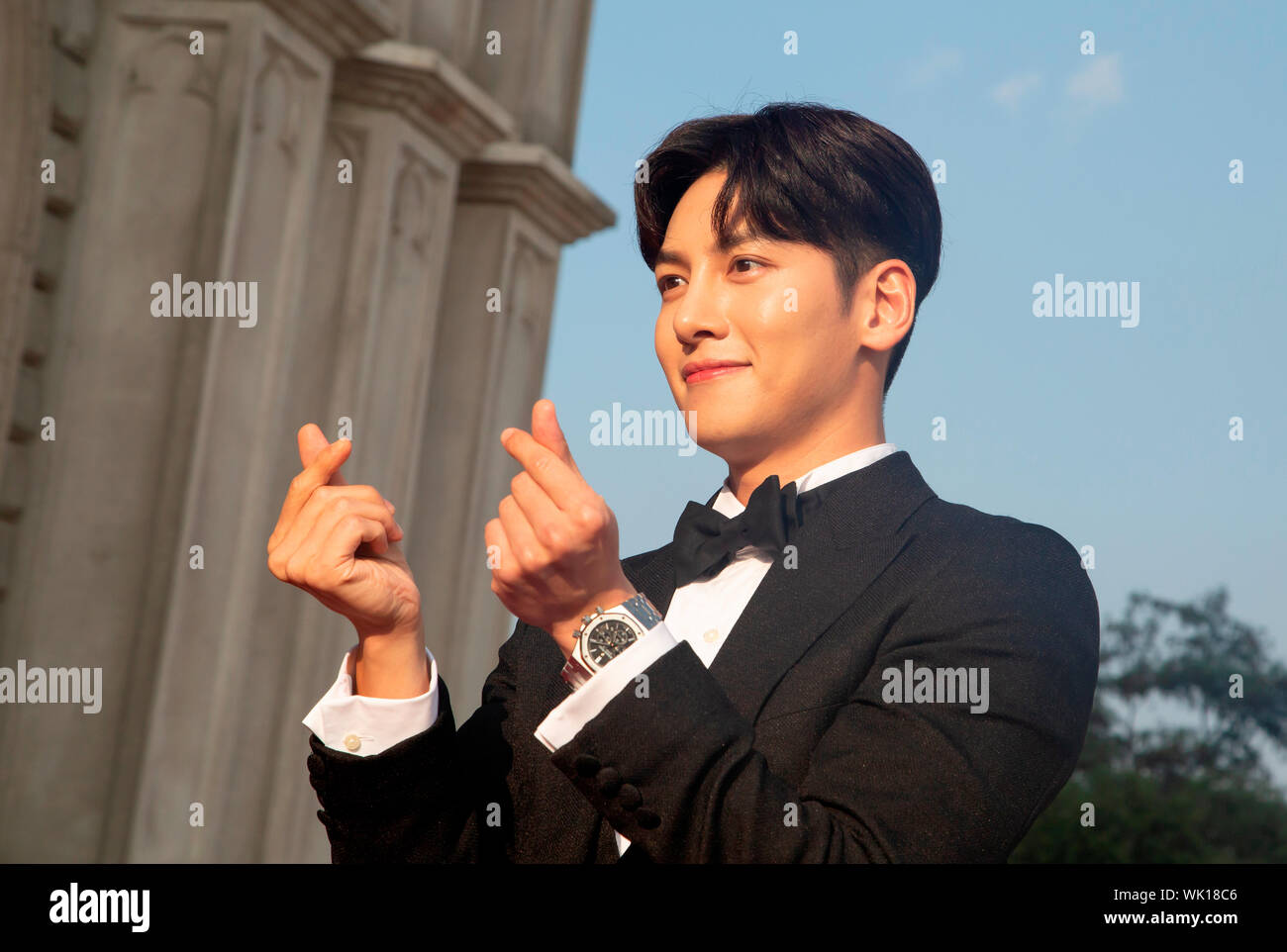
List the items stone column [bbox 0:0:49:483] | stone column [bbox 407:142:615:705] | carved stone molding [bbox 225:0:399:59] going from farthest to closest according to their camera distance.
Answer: stone column [bbox 407:142:615:705], carved stone molding [bbox 225:0:399:59], stone column [bbox 0:0:49:483]

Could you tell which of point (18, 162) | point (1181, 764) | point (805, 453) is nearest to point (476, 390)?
point (18, 162)

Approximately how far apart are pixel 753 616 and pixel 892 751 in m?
0.38

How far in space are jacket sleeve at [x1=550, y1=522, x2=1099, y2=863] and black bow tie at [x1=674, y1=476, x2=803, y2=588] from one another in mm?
284

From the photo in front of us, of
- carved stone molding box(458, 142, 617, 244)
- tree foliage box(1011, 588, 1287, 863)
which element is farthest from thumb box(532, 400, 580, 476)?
tree foliage box(1011, 588, 1287, 863)

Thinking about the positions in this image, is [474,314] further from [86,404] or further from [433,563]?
[86,404]

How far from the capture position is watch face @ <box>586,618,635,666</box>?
6.12 feet

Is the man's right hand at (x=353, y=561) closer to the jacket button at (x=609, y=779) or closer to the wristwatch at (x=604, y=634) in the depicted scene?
the wristwatch at (x=604, y=634)

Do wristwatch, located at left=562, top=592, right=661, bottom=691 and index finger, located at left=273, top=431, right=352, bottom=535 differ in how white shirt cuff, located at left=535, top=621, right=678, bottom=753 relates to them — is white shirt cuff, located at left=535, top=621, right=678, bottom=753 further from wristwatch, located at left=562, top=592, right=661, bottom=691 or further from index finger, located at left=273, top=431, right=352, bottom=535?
index finger, located at left=273, top=431, right=352, bottom=535

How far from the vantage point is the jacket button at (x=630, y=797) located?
1.85 m

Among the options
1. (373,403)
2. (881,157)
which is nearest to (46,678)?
(373,403)

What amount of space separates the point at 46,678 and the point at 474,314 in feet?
13.8

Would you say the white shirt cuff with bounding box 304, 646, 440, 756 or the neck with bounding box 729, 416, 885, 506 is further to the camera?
the neck with bounding box 729, 416, 885, 506
